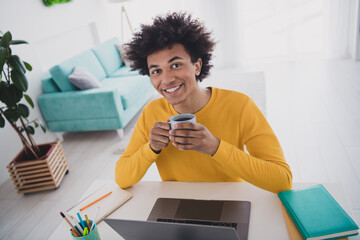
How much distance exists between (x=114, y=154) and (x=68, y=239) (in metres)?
1.97

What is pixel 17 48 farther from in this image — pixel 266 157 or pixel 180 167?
pixel 266 157

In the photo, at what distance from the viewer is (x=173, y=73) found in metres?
1.12

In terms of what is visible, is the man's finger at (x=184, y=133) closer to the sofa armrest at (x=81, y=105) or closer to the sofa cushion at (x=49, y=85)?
the sofa armrest at (x=81, y=105)

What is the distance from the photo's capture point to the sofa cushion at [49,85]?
3195mm

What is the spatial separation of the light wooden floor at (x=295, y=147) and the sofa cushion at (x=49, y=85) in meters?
0.63

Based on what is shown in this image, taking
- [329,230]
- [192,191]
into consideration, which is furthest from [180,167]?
[329,230]

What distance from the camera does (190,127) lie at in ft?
2.85

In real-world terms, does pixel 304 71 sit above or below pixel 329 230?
below

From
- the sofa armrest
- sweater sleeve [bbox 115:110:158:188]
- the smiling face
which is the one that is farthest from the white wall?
sweater sleeve [bbox 115:110:158:188]

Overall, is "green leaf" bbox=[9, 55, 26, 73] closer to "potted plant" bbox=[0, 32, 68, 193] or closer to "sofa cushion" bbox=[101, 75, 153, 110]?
"potted plant" bbox=[0, 32, 68, 193]

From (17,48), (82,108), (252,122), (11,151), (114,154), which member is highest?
(17,48)

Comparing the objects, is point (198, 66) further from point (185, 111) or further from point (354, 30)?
point (354, 30)

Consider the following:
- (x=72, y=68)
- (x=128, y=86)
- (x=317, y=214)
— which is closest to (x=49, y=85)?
(x=72, y=68)

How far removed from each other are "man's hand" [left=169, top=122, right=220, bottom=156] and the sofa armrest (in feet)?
7.11
